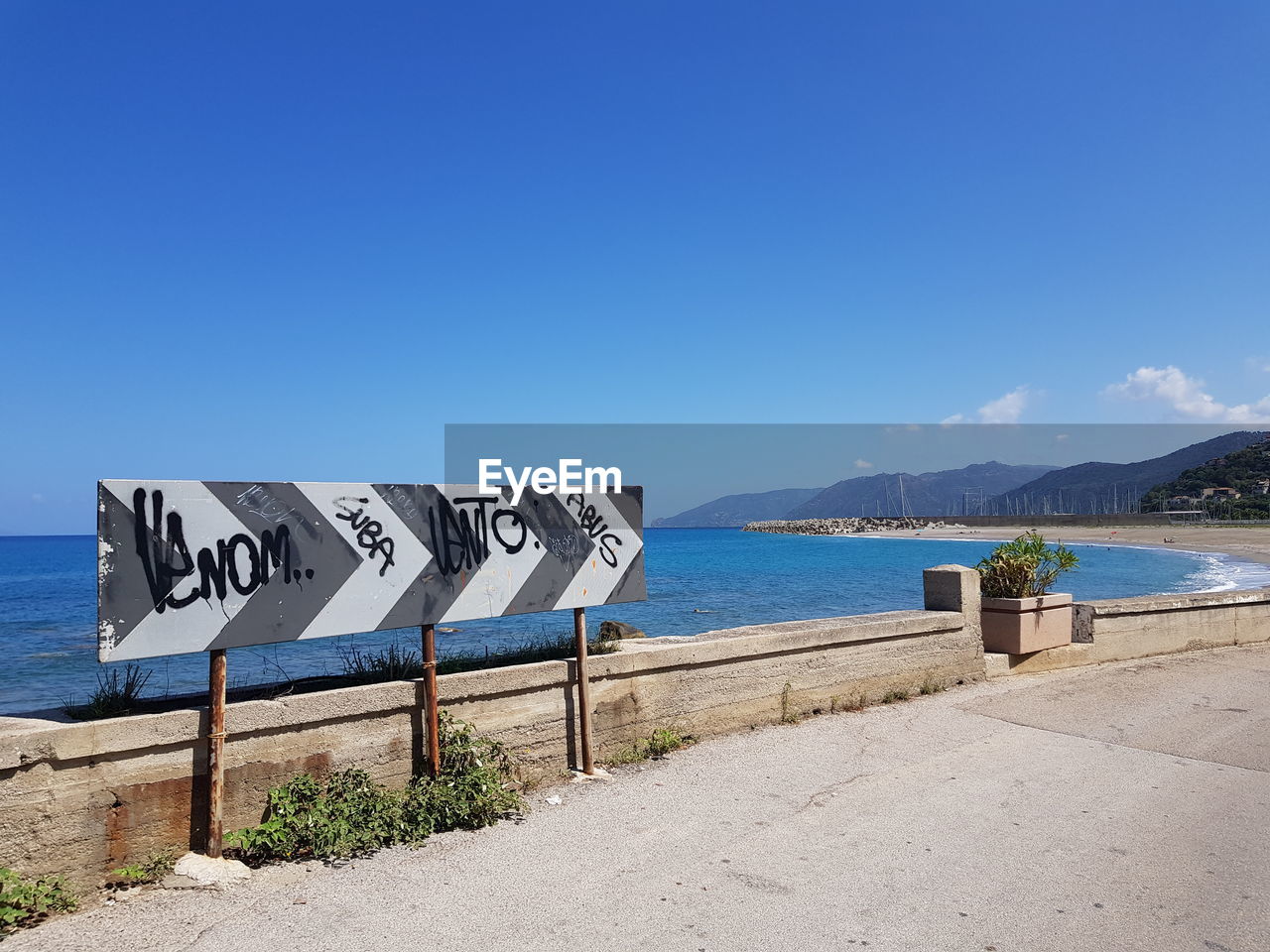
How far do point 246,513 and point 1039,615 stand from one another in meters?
9.27

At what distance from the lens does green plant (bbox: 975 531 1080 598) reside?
10547 millimetres

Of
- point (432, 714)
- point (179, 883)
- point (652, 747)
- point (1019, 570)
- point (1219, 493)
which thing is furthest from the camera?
point (1219, 493)

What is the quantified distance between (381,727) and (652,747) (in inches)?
90.7

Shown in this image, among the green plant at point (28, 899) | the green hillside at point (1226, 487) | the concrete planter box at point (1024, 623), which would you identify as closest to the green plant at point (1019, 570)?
the concrete planter box at point (1024, 623)

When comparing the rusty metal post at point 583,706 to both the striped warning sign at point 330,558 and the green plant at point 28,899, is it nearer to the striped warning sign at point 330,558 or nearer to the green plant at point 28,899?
the striped warning sign at point 330,558

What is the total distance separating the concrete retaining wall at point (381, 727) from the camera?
13.7 ft

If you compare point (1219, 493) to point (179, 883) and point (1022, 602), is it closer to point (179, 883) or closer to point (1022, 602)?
point (1022, 602)

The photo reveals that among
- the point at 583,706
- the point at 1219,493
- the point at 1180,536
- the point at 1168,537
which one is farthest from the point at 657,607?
the point at 1219,493

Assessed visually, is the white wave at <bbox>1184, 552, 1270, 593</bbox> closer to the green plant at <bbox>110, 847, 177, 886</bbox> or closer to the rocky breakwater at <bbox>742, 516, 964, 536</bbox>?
the green plant at <bbox>110, 847, 177, 886</bbox>

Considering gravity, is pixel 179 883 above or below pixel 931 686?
above

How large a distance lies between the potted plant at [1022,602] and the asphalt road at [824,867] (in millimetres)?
2861

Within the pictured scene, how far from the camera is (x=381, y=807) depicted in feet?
16.8

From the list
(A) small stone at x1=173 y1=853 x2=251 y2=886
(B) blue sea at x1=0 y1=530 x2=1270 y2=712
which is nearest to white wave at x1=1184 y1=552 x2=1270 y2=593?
(B) blue sea at x1=0 y1=530 x2=1270 y2=712

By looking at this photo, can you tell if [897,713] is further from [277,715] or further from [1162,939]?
[277,715]
